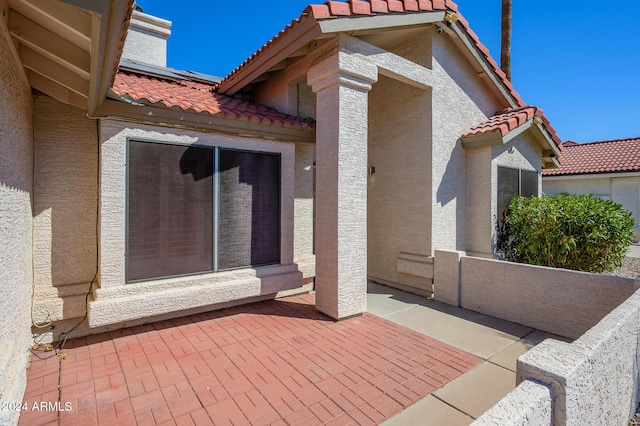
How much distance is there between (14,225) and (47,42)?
2.26m

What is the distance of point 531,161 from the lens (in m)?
10.1

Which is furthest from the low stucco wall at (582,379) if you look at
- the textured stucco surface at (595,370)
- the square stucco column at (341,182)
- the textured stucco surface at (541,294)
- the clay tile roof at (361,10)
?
the clay tile roof at (361,10)

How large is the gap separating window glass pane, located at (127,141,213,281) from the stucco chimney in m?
8.68

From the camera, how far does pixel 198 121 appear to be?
5980 millimetres

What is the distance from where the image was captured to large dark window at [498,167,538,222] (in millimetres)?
8844

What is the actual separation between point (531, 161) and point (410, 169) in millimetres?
4753

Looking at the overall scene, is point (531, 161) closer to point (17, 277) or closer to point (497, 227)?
point (497, 227)

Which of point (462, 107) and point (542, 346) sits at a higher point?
point (462, 107)

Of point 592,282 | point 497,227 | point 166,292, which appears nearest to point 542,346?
point 592,282

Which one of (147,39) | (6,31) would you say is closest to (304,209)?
(6,31)

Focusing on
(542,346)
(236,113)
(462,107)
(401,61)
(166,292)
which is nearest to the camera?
(542,346)

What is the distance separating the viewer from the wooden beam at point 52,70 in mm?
4301

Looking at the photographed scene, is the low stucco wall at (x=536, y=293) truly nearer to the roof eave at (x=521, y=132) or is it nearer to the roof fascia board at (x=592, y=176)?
the roof eave at (x=521, y=132)

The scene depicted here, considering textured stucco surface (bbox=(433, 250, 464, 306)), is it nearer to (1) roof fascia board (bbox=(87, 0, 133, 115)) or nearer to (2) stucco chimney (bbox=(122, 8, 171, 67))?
(1) roof fascia board (bbox=(87, 0, 133, 115))
